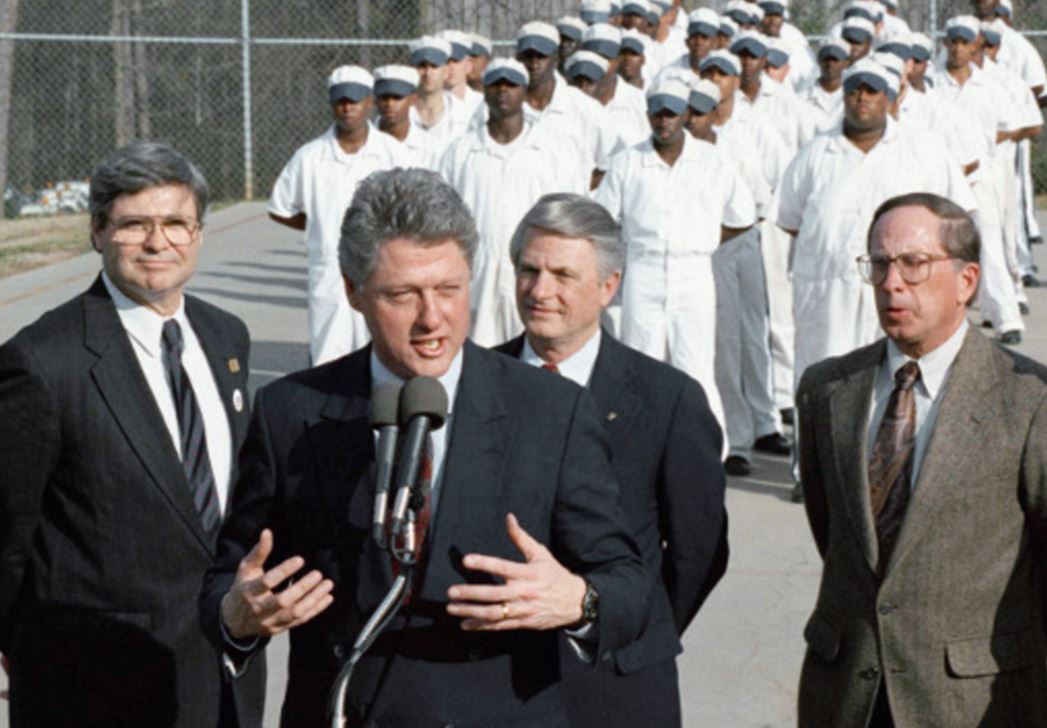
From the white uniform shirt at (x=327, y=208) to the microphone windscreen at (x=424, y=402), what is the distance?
7.51m

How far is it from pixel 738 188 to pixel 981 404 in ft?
19.5

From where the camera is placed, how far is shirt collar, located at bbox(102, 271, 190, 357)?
15.8 ft

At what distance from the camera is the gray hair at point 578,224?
5023 mm

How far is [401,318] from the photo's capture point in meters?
3.42

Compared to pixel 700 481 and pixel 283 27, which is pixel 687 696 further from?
pixel 283 27

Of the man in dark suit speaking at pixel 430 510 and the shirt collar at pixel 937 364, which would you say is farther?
the shirt collar at pixel 937 364

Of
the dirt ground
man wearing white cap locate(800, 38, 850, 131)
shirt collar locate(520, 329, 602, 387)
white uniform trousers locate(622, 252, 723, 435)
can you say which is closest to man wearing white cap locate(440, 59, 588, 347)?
white uniform trousers locate(622, 252, 723, 435)

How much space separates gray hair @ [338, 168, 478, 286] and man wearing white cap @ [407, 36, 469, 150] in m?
10.5

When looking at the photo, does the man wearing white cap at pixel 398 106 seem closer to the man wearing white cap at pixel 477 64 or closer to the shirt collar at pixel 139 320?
the man wearing white cap at pixel 477 64

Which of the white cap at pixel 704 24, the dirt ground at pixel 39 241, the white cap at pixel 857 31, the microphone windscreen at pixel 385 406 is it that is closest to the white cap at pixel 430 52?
the white cap at pixel 704 24

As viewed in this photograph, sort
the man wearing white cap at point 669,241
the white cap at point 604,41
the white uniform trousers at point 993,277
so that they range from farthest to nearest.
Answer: the white cap at point 604,41 → the white uniform trousers at point 993,277 → the man wearing white cap at point 669,241

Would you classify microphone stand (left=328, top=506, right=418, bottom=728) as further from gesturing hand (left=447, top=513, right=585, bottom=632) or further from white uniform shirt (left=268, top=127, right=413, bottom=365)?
A: white uniform shirt (left=268, top=127, right=413, bottom=365)

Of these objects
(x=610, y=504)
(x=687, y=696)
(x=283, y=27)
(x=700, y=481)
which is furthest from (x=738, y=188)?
(x=283, y=27)

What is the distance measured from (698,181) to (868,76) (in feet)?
3.07
